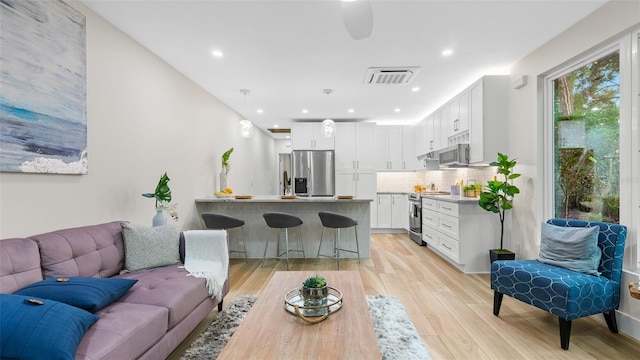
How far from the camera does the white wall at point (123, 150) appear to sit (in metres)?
2.07

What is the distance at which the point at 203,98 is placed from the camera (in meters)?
4.62

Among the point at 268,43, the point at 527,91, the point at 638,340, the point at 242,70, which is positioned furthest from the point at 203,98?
the point at 638,340

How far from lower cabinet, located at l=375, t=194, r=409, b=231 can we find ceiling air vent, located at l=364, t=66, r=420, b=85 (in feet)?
10.4

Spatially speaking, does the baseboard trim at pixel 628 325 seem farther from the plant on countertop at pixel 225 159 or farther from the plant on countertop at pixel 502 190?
the plant on countertop at pixel 225 159

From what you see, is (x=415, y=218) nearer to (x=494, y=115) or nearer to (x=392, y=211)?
(x=392, y=211)

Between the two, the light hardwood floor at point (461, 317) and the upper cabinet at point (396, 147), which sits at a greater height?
the upper cabinet at point (396, 147)

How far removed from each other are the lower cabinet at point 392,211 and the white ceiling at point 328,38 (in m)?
2.72

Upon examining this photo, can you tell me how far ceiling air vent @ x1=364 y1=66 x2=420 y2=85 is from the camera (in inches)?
149

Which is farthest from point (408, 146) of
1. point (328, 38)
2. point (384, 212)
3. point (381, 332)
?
point (381, 332)

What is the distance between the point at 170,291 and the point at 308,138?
5166mm

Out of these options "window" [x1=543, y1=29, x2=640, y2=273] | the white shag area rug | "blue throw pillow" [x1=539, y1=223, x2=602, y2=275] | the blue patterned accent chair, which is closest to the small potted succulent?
the white shag area rug

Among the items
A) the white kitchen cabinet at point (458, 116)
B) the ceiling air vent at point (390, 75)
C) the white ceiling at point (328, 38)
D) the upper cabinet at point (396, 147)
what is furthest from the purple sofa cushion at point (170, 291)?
the upper cabinet at point (396, 147)

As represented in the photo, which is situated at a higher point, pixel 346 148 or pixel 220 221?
pixel 346 148

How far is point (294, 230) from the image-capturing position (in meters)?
4.57
